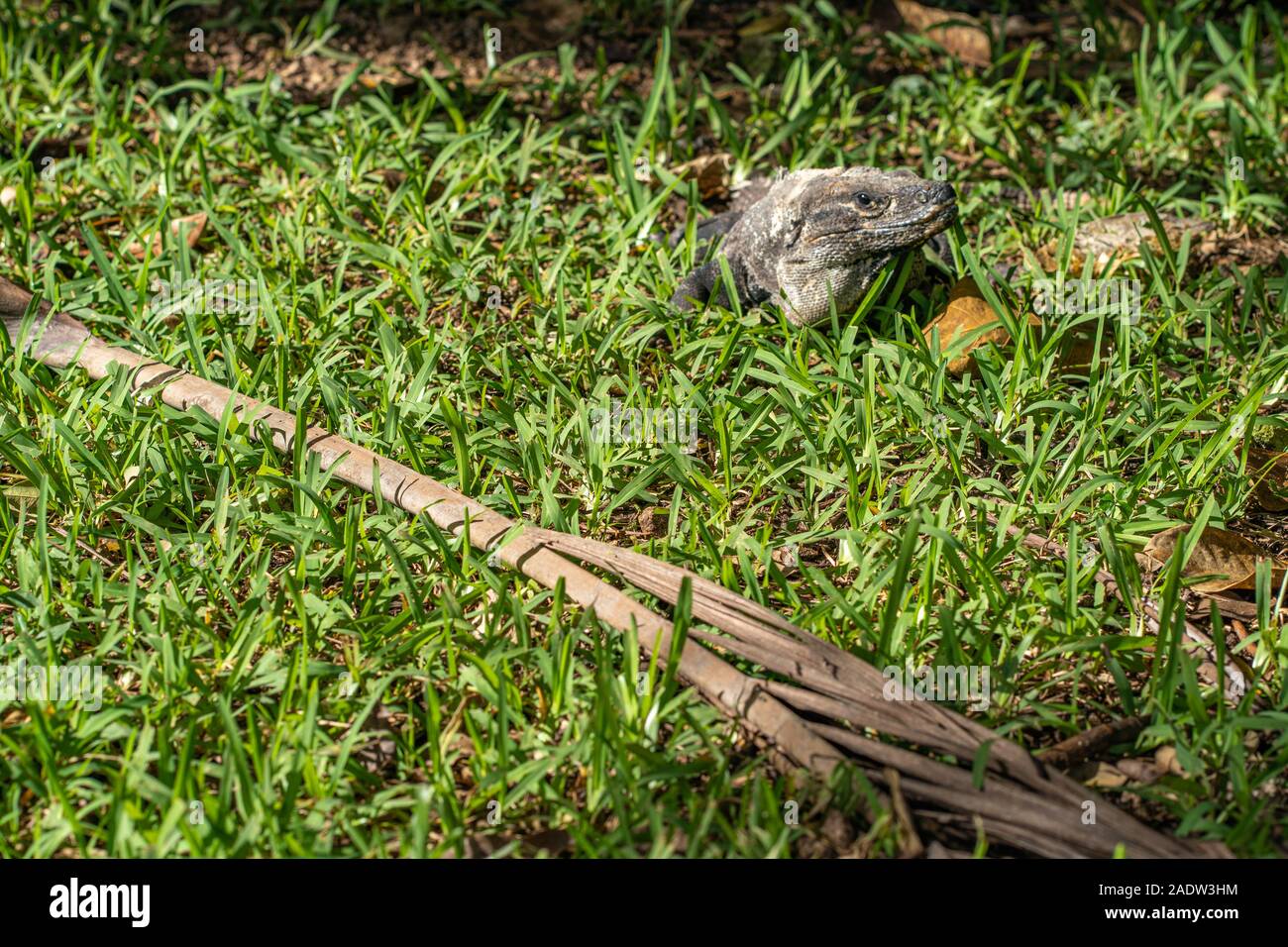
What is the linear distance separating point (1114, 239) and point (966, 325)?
39.6 inches

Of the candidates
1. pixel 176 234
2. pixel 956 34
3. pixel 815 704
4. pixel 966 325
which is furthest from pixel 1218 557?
pixel 176 234

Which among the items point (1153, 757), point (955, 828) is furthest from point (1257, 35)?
point (955, 828)

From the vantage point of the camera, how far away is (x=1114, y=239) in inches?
186

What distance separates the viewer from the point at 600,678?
2.80m

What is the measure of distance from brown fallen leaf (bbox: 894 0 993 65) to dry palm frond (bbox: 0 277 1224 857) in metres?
3.86

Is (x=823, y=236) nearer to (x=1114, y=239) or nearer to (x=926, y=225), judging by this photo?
(x=926, y=225)

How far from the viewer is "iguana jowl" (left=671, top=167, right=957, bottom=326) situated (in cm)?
411

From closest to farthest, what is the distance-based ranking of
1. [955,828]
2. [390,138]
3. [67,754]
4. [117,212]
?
[955,828] < [67,754] < [117,212] < [390,138]

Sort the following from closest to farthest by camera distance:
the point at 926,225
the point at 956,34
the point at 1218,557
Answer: the point at 1218,557 → the point at 926,225 → the point at 956,34

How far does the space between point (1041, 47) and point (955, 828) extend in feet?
15.3

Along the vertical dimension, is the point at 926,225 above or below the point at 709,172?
above

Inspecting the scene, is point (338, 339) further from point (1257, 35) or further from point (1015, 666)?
point (1257, 35)

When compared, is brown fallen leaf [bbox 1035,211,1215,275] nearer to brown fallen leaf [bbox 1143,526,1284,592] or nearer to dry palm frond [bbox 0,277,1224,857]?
brown fallen leaf [bbox 1143,526,1284,592]

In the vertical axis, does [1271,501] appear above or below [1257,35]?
below
